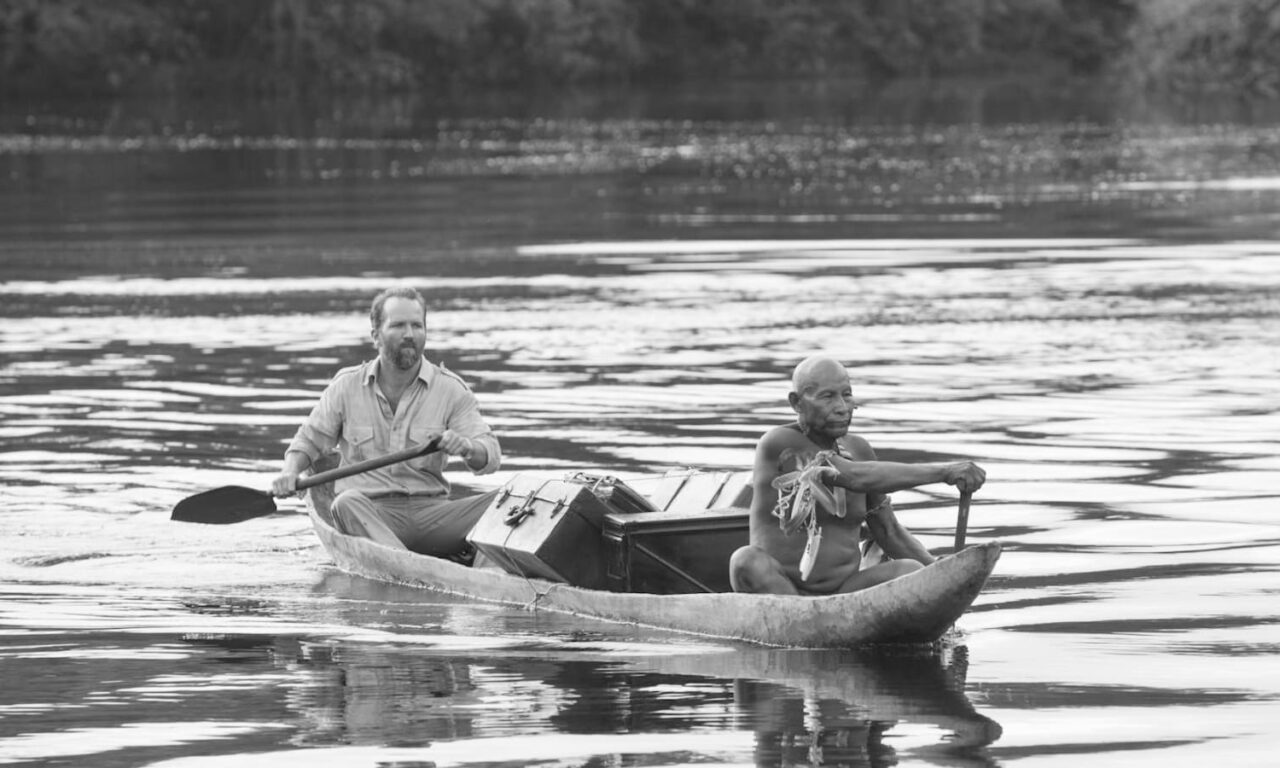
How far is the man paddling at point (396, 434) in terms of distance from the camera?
43.2ft

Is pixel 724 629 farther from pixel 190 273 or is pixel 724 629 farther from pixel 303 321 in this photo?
pixel 190 273

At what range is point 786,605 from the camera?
10.9 metres

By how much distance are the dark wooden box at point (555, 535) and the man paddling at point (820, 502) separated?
1319mm

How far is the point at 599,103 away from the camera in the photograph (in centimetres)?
9038

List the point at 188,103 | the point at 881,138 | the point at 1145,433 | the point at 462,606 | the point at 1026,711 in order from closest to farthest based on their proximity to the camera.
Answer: the point at 1026,711 → the point at 462,606 → the point at 1145,433 → the point at 881,138 → the point at 188,103

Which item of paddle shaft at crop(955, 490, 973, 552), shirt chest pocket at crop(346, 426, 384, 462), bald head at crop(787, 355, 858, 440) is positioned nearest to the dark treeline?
shirt chest pocket at crop(346, 426, 384, 462)

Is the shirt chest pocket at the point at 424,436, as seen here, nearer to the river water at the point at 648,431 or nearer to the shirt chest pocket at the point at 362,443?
the shirt chest pocket at the point at 362,443

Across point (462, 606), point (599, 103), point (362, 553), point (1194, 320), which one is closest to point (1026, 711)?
point (462, 606)

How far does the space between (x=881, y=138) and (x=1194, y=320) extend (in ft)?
130

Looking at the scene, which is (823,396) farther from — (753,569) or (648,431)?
(648,431)

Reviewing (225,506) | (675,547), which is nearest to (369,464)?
(225,506)

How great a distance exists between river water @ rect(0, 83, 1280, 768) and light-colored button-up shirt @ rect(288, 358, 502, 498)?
629mm

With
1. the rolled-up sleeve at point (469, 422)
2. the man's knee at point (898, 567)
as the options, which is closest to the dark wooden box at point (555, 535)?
the rolled-up sleeve at point (469, 422)

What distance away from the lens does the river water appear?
32.6 feet
